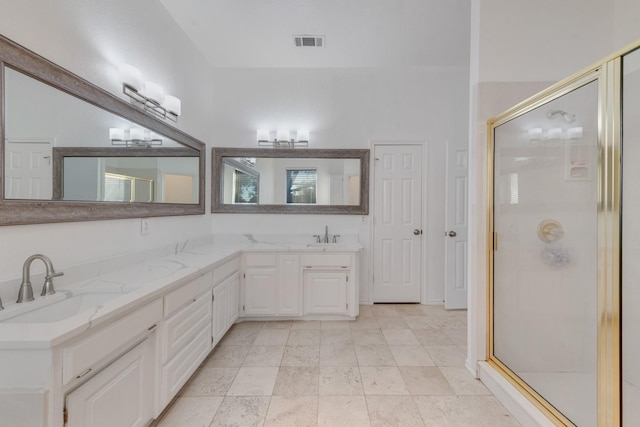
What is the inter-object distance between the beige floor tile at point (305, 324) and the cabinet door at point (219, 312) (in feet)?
2.47

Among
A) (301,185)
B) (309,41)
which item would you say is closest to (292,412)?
(301,185)

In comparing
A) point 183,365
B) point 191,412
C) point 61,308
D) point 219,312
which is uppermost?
point 61,308

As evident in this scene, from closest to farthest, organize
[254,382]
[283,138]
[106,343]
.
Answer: [106,343], [254,382], [283,138]

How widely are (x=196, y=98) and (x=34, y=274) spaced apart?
90.0 inches

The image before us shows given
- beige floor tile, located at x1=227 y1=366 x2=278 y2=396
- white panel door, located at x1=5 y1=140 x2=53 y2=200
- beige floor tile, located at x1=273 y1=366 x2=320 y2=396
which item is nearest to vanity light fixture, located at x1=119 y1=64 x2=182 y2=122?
white panel door, located at x1=5 y1=140 x2=53 y2=200

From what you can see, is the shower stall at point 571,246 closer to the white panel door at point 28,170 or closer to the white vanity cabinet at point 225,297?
the white vanity cabinet at point 225,297

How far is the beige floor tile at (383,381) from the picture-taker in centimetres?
181

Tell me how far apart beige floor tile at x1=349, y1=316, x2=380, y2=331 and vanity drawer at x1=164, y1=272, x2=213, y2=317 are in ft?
5.08

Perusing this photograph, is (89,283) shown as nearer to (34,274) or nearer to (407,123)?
(34,274)

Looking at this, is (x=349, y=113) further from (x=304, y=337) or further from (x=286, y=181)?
(x=304, y=337)

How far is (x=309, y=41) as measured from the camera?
2.79m

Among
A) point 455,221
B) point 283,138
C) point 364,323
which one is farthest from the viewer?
point 455,221

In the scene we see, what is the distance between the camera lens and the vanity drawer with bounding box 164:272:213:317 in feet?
4.98

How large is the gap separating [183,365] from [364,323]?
1.83 metres
